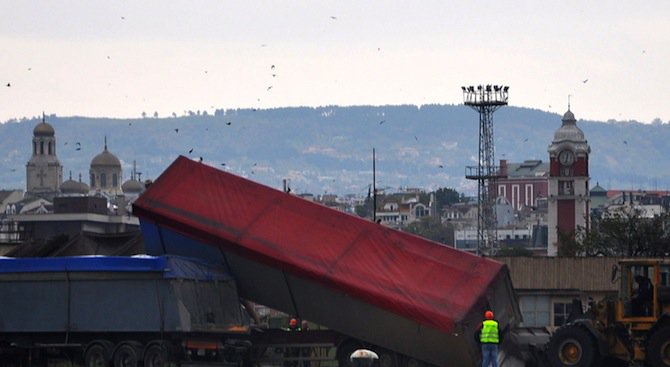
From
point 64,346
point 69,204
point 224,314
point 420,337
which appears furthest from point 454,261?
point 69,204

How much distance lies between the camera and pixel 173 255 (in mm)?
41312

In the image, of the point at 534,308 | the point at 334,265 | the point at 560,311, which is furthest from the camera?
the point at 534,308

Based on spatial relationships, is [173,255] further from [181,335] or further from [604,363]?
[604,363]

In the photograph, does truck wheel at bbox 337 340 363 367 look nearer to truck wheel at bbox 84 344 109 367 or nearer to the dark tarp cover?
the dark tarp cover

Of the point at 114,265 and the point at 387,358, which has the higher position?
the point at 114,265

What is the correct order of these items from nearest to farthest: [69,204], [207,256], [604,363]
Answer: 1. [604,363]
2. [207,256]
3. [69,204]

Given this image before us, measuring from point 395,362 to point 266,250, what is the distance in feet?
11.9

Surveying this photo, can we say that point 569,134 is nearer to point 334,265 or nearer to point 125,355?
point 334,265

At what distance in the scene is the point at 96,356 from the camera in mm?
39406

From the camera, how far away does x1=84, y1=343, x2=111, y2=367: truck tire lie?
39250 millimetres

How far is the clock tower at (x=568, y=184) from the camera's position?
539ft

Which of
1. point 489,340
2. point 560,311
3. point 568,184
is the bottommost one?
point 489,340

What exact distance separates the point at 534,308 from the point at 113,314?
2052 centimetres

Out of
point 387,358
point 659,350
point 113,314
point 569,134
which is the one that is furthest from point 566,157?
point 659,350
